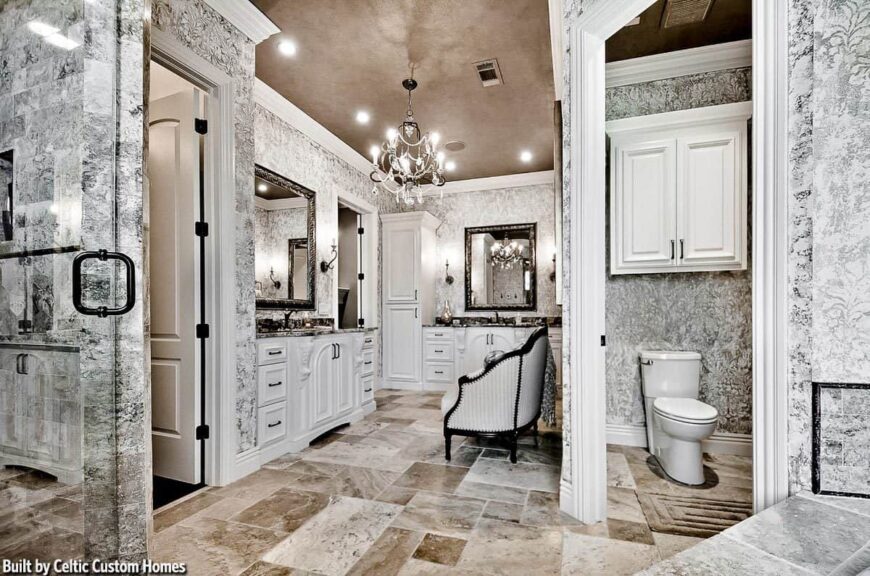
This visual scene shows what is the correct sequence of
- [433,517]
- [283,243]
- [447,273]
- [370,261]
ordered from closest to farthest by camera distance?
[433,517] < [283,243] < [370,261] < [447,273]

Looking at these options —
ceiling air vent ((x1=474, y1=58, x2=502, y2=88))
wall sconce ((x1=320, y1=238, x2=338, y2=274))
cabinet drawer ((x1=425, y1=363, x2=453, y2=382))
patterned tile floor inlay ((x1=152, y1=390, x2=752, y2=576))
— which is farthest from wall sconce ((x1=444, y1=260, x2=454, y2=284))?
patterned tile floor inlay ((x1=152, y1=390, x2=752, y2=576))

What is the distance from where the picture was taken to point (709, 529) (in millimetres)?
2014

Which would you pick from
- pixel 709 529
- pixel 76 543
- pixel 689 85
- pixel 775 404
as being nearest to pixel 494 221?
pixel 689 85

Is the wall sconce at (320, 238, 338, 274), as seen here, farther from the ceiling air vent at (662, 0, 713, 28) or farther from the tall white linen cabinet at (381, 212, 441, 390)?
the ceiling air vent at (662, 0, 713, 28)

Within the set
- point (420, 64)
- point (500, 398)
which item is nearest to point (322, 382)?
point (500, 398)

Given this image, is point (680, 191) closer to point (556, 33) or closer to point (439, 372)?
point (556, 33)

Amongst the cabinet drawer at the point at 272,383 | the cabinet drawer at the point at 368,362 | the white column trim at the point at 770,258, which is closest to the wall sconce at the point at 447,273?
the cabinet drawer at the point at 368,362

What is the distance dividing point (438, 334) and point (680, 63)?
3884 mm

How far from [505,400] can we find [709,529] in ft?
4.22

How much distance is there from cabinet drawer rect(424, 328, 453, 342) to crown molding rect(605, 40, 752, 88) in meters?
3.43

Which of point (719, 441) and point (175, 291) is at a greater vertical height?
point (175, 291)

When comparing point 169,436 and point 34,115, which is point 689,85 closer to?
point 34,115

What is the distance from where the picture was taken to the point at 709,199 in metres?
2.95

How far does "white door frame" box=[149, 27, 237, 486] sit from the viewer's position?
2.60 metres
